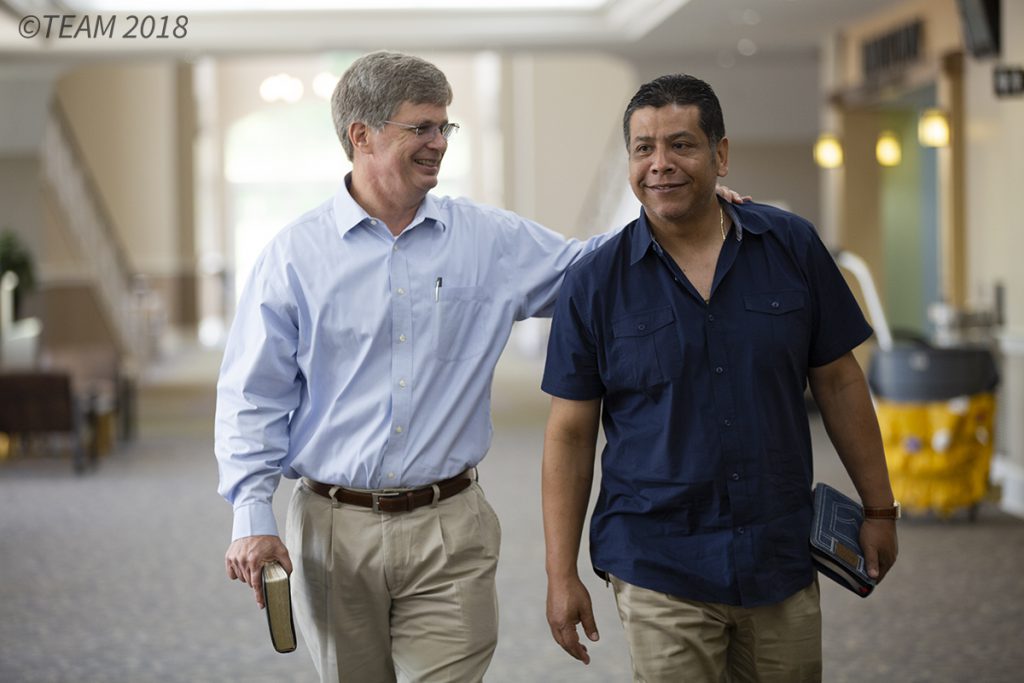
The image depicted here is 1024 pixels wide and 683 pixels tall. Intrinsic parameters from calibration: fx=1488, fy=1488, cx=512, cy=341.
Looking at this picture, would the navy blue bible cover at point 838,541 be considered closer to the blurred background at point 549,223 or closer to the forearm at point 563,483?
the forearm at point 563,483

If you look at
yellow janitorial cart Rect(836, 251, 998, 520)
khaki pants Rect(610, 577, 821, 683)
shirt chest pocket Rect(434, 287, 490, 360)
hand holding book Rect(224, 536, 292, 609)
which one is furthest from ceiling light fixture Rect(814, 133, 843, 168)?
hand holding book Rect(224, 536, 292, 609)

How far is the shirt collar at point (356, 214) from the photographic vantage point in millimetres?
2758

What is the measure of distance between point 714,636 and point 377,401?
0.74 metres

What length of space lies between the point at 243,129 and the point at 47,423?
20528 millimetres

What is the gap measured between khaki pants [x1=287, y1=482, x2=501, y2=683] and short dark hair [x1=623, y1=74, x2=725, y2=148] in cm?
80

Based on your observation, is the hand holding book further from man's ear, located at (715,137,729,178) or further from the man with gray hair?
man's ear, located at (715,137,729,178)

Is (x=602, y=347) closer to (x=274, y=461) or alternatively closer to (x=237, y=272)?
(x=274, y=461)

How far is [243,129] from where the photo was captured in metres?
30.1

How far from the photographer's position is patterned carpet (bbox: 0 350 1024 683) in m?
5.07

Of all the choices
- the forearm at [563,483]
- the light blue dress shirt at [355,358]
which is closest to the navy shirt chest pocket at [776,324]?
the forearm at [563,483]

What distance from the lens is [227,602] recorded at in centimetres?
617

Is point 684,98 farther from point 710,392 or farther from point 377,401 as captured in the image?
point 377,401

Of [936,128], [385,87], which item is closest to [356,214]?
[385,87]

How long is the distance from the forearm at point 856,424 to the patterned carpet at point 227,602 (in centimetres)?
244
